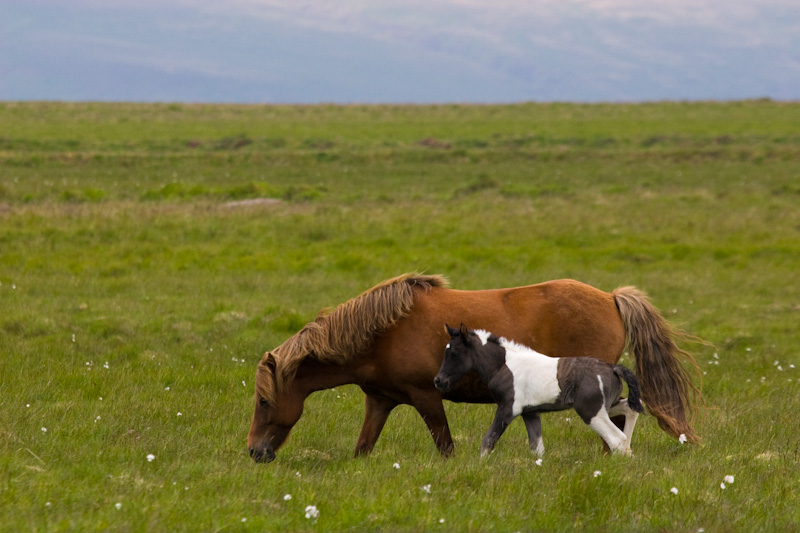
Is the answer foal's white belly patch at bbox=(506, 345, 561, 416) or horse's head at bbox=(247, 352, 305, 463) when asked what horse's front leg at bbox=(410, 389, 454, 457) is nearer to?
foal's white belly patch at bbox=(506, 345, 561, 416)

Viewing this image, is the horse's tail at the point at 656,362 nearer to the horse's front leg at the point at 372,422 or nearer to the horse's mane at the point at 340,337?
the horse's mane at the point at 340,337

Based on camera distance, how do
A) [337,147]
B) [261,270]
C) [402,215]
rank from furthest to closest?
[337,147] → [402,215] → [261,270]

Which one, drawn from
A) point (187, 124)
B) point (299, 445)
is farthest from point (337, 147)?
point (299, 445)

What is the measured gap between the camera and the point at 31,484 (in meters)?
5.07

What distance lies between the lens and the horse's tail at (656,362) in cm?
749

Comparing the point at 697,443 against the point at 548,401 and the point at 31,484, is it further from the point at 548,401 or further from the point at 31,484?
the point at 31,484

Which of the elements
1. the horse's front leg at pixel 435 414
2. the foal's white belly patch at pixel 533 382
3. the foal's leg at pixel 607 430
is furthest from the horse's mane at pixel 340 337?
the foal's leg at pixel 607 430

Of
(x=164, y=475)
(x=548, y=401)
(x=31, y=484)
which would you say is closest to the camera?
(x=31, y=484)

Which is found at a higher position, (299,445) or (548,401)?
(548,401)

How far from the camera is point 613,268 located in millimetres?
18531

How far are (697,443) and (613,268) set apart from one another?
451 inches

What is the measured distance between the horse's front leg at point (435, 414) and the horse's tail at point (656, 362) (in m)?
1.84

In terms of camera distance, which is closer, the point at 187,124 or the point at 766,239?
the point at 766,239

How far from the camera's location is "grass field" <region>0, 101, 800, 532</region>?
5.19 metres
